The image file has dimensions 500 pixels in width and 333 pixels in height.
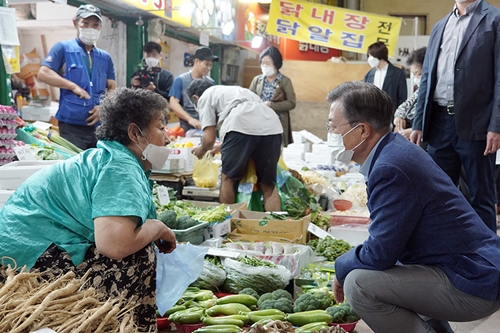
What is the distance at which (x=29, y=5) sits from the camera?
8.70m

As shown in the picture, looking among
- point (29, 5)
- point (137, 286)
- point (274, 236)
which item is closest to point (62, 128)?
point (274, 236)

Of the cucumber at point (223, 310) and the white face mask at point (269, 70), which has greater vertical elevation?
the white face mask at point (269, 70)

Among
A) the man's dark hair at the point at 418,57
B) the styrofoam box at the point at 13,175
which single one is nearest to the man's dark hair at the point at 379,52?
the man's dark hair at the point at 418,57

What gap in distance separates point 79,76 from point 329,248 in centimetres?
285

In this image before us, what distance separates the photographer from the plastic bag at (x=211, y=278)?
374 centimetres

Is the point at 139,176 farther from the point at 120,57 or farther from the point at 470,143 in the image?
the point at 120,57

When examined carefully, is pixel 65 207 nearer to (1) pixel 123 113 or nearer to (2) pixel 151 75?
(1) pixel 123 113

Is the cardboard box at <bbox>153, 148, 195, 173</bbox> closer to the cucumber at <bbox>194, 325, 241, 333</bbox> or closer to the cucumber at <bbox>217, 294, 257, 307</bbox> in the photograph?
the cucumber at <bbox>217, 294, 257, 307</bbox>

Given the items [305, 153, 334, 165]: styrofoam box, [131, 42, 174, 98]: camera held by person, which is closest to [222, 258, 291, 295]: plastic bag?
[131, 42, 174, 98]: camera held by person

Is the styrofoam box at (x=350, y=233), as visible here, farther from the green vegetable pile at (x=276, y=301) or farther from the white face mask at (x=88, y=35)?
the white face mask at (x=88, y=35)

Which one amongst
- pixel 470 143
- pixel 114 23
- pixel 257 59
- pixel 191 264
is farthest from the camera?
pixel 257 59

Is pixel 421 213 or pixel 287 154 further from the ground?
pixel 421 213

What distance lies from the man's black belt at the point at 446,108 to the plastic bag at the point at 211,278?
6.23ft

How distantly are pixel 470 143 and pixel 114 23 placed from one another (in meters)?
6.06
